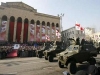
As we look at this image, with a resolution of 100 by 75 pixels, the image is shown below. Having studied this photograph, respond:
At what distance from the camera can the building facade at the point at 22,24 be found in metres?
37.7

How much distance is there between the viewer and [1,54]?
18.6m

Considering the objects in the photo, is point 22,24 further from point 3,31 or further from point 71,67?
point 71,67

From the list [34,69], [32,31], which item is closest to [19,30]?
[32,31]

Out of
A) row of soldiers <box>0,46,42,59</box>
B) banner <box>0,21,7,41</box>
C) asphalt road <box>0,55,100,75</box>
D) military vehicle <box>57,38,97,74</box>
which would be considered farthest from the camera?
banner <box>0,21,7,41</box>

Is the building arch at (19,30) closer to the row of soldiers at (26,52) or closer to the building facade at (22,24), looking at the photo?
the building facade at (22,24)

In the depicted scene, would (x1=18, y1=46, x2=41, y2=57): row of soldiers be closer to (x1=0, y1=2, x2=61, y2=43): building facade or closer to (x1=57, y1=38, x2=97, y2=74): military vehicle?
(x1=57, y1=38, x2=97, y2=74): military vehicle

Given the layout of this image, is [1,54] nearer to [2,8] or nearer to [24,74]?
[24,74]

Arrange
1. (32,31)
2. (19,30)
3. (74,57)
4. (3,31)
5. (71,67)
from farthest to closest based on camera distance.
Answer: (32,31) < (19,30) < (3,31) < (74,57) < (71,67)

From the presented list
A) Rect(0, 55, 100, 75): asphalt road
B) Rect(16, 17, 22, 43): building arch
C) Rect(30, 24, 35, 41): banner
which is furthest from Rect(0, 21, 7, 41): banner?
Rect(0, 55, 100, 75): asphalt road

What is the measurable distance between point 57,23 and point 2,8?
19013mm

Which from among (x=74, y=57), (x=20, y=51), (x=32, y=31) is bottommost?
(x=20, y=51)

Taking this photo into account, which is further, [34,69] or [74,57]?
[34,69]

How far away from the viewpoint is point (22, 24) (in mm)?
40344

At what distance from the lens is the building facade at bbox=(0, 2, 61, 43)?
37656mm
